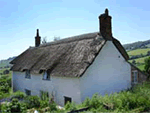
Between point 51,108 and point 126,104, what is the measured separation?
446 cm

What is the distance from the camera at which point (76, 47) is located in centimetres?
1474

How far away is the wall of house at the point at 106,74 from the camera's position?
38.9ft

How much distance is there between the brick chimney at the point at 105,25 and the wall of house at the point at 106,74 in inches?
34.7

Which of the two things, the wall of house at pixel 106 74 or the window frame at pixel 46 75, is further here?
the window frame at pixel 46 75

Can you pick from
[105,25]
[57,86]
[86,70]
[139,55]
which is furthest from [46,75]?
[139,55]

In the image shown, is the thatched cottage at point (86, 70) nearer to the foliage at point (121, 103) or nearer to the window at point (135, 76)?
the window at point (135, 76)

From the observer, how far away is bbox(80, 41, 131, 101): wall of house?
466 inches

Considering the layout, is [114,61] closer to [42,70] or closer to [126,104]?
[126,104]

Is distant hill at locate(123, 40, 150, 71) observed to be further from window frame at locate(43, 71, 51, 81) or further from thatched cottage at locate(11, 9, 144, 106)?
window frame at locate(43, 71, 51, 81)

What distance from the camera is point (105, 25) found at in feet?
46.2

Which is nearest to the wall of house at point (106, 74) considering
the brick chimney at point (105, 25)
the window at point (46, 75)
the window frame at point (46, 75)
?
the brick chimney at point (105, 25)

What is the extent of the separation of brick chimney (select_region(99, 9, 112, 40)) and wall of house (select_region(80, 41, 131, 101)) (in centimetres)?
88

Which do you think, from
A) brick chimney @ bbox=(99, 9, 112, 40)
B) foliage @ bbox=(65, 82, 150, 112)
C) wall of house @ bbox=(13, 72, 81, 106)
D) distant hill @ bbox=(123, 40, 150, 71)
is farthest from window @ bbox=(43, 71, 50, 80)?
distant hill @ bbox=(123, 40, 150, 71)

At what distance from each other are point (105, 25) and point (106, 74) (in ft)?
14.4
